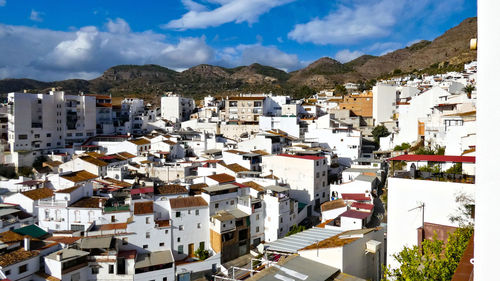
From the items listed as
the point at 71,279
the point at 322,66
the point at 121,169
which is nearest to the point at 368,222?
the point at 71,279

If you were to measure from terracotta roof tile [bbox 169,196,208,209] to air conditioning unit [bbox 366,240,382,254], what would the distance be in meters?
13.5

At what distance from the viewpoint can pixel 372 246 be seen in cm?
1311

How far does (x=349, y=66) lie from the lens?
136500 mm

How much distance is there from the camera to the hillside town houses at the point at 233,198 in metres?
12.1

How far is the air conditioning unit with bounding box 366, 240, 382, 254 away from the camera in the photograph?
43.0 ft

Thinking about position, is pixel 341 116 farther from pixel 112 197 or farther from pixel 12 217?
pixel 12 217

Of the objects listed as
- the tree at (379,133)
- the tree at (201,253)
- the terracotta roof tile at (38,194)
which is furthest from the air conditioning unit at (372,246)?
the tree at (379,133)

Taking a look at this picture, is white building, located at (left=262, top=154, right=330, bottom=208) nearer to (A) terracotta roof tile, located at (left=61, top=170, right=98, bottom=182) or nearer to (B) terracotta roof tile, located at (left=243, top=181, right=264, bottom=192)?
(B) terracotta roof tile, located at (left=243, top=181, right=264, bottom=192)

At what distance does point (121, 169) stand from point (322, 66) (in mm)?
115598

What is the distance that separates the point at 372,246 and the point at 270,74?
451 ft

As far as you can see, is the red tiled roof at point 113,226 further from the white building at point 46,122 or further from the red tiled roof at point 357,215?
the white building at point 46,122

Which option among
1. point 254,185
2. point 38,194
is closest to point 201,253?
point 254,185

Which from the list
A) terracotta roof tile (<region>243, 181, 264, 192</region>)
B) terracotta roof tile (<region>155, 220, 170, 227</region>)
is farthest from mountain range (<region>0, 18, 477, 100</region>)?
terracotta roof tile (<region>155, 220, 170, 227</region>)

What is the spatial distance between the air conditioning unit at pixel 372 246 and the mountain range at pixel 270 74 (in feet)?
223
